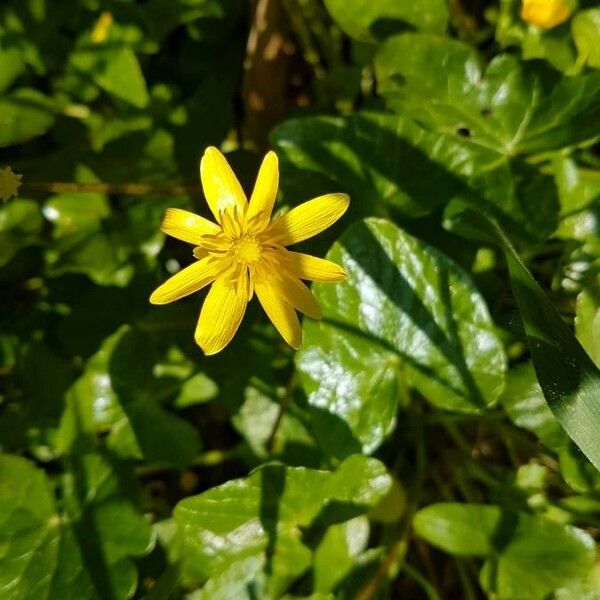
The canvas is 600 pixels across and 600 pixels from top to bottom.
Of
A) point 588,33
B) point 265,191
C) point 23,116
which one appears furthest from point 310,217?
point 23,116

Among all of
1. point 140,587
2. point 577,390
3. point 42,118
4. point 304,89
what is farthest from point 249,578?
point 304,89

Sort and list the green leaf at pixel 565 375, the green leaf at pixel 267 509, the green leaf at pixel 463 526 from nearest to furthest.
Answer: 1. the green leaf at pixel 565 375
2. the green leaf at pixel 267 509
3. the green leaf at pixel 463 526

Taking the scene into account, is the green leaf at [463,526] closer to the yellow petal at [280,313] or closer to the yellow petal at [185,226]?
the yellow petal at [280,313]

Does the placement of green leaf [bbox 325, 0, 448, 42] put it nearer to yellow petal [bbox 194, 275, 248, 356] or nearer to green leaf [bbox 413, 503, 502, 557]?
yellow petal [bbox 194, 275, 248, 356]

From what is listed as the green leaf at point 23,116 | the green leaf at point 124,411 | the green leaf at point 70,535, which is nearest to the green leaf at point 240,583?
the green leaf at point 70,535

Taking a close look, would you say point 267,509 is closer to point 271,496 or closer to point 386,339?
point 271,496

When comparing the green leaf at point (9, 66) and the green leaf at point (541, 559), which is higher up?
the green leaf at point (9, 66)
